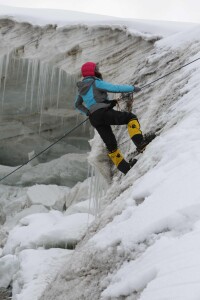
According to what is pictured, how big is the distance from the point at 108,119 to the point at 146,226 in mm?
2315

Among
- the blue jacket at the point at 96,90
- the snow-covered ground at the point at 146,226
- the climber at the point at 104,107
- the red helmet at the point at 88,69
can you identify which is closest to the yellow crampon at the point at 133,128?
the climber at the point at 104,107

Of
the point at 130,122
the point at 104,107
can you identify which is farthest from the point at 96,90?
the point at 130,122

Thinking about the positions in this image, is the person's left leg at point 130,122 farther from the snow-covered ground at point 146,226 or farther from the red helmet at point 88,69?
the red helmet at point 88,69

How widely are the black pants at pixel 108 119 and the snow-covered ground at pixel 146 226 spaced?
12.8 inches

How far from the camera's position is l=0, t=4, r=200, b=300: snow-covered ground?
2.46 meters

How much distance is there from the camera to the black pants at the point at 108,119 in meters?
4.89

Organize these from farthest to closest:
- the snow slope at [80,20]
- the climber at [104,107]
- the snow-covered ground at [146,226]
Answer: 1. the snow slope at [80,20]
2. the climber at [104,107]
3. the snow-covered ground at [146,226]

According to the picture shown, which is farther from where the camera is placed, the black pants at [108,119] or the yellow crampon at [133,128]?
the black pants at [108,119]

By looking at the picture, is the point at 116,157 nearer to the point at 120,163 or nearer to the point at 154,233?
the point at 120,163

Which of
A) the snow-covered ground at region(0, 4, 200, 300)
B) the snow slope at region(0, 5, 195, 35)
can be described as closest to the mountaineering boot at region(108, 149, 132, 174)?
the snow-covered ground at region(0, 4, 200, 300)

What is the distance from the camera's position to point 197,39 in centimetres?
625

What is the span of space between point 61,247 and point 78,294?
13.8 feet

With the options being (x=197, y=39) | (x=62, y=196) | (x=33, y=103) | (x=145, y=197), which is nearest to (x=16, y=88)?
(x=33, y=103)

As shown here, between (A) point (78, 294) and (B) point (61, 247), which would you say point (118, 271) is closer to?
(A) point (78, 294)
